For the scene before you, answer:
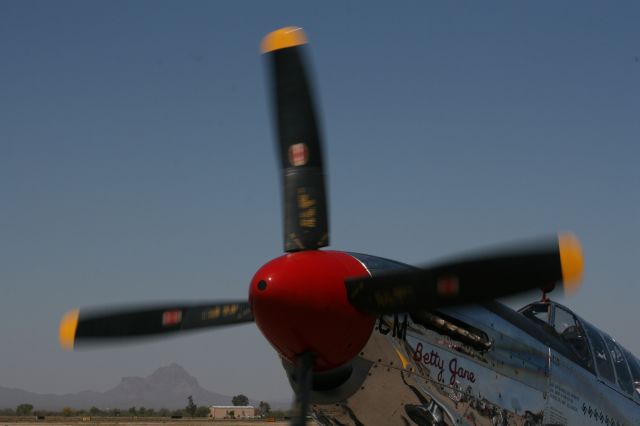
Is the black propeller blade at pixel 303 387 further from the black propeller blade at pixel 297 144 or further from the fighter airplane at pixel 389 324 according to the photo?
the black propeller blade at pixel 297 144

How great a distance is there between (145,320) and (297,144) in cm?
238

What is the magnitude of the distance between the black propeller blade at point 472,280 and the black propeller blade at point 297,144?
2.57ft

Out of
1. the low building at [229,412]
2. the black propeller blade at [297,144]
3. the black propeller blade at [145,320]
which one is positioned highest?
the black propeller blade at [297,144]

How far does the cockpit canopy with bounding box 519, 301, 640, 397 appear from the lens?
361 inches

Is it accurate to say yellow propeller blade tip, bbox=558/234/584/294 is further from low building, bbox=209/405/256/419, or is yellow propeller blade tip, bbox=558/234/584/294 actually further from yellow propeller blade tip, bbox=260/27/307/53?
low building, bbox=209/405/256/419

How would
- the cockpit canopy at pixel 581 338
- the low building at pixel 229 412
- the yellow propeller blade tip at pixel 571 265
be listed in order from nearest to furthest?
the yellow propeller blade tip at pixel 571 265, the cockpit canopy at pixel 581 338, the low building at pixel 229 412

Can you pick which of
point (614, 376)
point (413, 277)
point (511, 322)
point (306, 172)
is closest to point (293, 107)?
point (306, 172)

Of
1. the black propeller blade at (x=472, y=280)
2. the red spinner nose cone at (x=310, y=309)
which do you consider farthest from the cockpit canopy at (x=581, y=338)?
the red spinner nose cone at (x=310, y=309)

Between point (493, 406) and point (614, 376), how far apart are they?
276 cm

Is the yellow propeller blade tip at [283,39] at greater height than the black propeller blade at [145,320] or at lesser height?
greater

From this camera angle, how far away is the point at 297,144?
7539mm

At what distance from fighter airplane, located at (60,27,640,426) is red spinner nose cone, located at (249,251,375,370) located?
11mm

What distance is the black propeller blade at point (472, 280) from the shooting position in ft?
19.5

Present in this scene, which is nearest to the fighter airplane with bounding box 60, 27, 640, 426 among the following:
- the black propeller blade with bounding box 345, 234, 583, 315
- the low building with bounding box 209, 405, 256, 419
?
the black propeller blade with bounding box 345, 234, 583, 315
